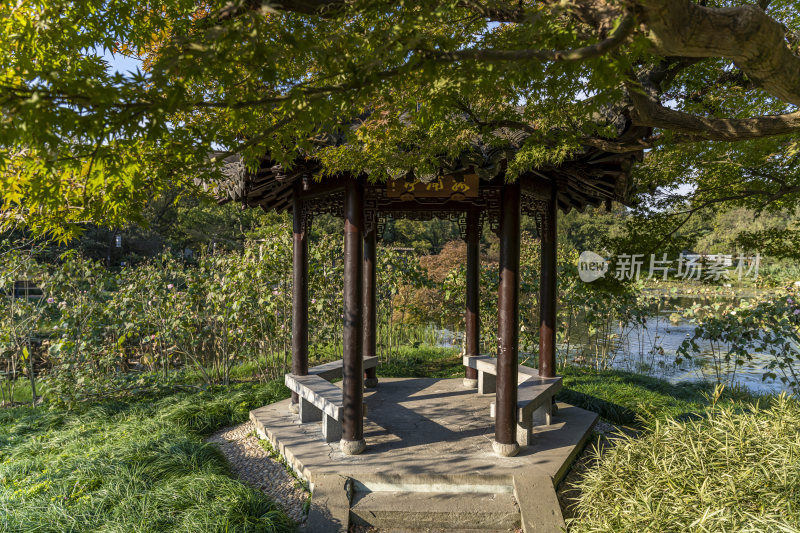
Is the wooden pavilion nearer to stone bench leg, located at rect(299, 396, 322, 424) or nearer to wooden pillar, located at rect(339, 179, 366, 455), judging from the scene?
wooden pillar, located at rect(339, 179, 366, 455)

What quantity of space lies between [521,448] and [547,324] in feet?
5.19

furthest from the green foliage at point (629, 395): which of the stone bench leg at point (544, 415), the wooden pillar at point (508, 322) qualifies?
the wooden pillar at point (508, 322)

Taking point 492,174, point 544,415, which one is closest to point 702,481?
point 544,415

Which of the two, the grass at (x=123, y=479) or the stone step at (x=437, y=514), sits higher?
the grass at (x=123, y=479)

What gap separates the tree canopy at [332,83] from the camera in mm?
1817

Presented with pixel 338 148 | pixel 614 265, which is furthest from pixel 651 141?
pixel 614 265

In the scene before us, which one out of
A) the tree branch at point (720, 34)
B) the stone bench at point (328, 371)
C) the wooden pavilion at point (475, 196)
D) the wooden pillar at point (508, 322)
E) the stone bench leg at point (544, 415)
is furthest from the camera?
the stone bench at point (328, 371)

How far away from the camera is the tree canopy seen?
1817mm

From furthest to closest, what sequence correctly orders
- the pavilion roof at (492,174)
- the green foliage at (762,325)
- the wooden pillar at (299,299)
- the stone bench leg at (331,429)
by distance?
the green foliage at (762,325) < the wooden pillar at (299,299) < the stone bench leg at (331,429) < the pavilion roof at (492,174)

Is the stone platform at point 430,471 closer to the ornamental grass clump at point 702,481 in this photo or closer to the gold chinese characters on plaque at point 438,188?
the ornamental grass clump at point 702,481

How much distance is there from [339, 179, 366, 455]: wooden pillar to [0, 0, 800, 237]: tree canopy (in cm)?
74

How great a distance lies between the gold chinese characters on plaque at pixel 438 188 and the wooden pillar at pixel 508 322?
1.09 ft

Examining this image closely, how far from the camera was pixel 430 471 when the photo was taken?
3.73 meters

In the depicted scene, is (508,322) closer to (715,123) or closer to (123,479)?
(715,123)
